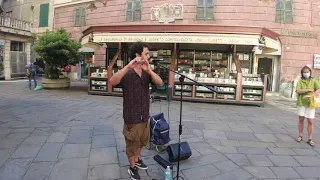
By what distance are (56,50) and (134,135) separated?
958cm

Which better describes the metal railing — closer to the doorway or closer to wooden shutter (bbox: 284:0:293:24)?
the doorway

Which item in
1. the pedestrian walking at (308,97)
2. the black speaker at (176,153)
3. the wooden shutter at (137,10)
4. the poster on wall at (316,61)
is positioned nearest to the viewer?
the black speaker at (176,153)

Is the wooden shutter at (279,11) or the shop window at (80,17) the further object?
the shop window at (80,17)

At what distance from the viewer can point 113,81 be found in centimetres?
285

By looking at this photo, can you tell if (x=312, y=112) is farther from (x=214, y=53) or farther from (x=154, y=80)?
(x=214, y=53)

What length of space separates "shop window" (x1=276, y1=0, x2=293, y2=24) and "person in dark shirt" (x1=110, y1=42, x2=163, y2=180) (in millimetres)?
12905

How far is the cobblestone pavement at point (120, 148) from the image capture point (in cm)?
330

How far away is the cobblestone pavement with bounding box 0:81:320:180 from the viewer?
330cm

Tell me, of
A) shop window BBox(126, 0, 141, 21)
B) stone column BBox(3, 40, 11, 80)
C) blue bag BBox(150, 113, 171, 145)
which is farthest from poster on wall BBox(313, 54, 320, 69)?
stone column BBox(3, 40, 11, 80)

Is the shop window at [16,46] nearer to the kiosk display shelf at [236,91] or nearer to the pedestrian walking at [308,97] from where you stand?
the kiosk display shelf at [236,91]

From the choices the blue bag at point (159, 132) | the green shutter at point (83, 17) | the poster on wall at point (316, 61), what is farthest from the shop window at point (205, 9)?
the blue bag at point (159, 132)

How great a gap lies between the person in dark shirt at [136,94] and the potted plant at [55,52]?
9252 mm

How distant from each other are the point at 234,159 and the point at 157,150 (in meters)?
1.24

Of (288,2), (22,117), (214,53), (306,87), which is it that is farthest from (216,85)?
(288,2)
